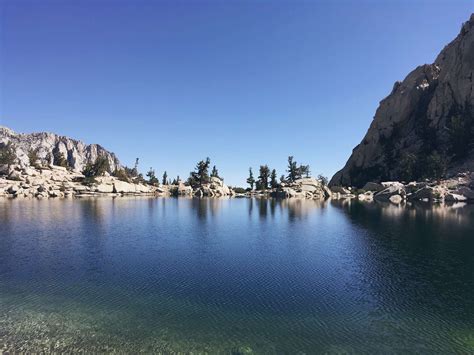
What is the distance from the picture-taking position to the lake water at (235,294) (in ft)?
61.2

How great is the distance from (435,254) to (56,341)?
41.8 meters

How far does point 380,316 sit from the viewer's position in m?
22.3

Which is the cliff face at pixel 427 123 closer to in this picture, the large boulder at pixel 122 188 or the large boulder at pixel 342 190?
the large boulder at pixel 342 190

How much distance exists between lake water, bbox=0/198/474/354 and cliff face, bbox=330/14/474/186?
11796 centimetres

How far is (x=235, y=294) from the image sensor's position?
85.5 ft

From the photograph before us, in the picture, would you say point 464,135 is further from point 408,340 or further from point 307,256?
point 408,340

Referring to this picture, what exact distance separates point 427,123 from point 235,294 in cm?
18108

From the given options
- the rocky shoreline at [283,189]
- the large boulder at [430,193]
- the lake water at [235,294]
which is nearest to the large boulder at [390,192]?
the rocky shoreline at [283,189]

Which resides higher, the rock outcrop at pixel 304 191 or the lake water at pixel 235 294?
the rock outcrop at pixel 304 191

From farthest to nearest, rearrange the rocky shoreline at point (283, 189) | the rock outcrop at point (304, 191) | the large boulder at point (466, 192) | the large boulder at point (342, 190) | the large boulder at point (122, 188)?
the large boulder at point (122, 188), the large boulder at point (342, 190), the rock outcrop at point (304, 191), the rocky shoreline at point (283, 189), the large boulder at point (466, 192)

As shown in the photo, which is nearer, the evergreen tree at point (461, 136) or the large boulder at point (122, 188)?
the evergreen tree at point (461, 136)

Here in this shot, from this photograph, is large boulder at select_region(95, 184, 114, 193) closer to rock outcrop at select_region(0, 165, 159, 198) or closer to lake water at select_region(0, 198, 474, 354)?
rock outcrop at select_region(0, 165, 159, 198)

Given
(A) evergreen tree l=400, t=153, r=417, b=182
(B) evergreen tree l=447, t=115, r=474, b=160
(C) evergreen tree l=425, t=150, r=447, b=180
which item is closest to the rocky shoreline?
(C) evergreen tree l=425, t=150, r=447, b=180

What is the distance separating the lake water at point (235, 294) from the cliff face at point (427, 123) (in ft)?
387
